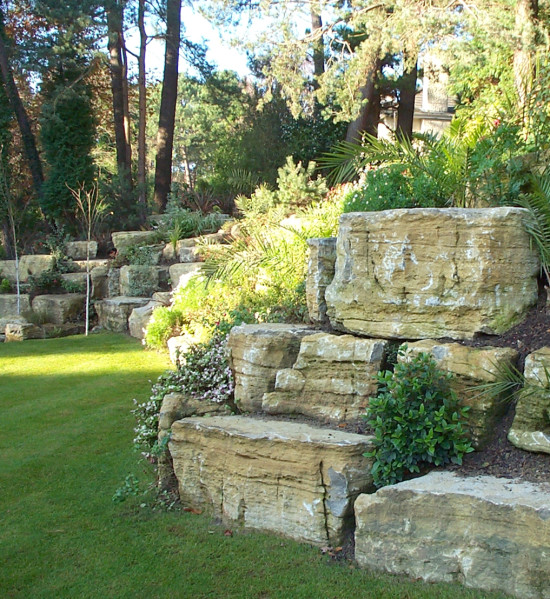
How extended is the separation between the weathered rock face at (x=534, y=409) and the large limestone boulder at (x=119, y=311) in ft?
29.2

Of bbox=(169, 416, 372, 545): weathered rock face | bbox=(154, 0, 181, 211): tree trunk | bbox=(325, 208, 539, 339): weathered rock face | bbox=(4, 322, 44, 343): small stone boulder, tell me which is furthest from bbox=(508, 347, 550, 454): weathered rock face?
bbox=(154, 0, 181, 211): tree trunk

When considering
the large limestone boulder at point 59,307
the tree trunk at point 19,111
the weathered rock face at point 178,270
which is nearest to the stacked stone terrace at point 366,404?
the weathered rock face at point 178,270

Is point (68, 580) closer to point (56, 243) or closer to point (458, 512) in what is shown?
point (458, 512)

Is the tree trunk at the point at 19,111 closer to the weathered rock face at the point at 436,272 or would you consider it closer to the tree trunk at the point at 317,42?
the tree trunk at the point at 317,42

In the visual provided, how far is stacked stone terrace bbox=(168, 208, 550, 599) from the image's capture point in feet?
10.8

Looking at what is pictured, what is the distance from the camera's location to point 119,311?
1170 centimetres

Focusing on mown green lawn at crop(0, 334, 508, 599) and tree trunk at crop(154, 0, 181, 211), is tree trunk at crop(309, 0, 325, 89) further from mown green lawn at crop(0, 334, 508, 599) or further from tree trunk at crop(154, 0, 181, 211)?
mown green lawn at crop(0, 334, 508, 599)

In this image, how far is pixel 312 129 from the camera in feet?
52.9

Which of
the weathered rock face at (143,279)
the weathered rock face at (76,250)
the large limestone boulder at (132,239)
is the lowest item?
the weathered rock face at (143,279)

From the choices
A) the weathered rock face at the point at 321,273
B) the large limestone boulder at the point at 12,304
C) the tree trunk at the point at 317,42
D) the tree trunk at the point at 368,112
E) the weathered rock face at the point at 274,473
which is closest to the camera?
the weathered rock face at the point at 274,473

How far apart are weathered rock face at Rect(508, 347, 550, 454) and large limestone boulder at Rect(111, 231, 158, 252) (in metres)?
10.9

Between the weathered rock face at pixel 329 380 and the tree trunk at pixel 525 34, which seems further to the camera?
the tree trunk at pixel 525 34

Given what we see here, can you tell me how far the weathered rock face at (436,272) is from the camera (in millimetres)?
4086

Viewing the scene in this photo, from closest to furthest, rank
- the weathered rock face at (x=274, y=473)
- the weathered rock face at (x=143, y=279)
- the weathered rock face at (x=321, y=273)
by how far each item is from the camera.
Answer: the weathered rock face at (x=274, y=473) → the weathered rock face at (x=321, y=273) → the weathered rock face at (x=143, y=279)
